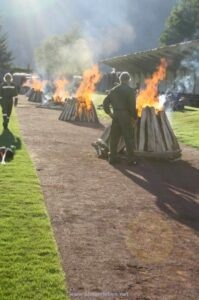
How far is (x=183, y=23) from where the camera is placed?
290 ft

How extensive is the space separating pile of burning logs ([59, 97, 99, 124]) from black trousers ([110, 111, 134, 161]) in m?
12.2

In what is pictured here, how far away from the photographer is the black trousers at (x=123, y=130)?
12.6 meters

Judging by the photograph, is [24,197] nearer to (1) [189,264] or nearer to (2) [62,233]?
(2) [62,233]

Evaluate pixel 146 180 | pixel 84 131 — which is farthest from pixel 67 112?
pixel 146 180

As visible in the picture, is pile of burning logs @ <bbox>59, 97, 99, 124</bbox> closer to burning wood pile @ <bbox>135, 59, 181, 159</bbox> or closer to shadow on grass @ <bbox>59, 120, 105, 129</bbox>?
shadow on grass @ <bbox>59, 120, 105, 129</bbox>

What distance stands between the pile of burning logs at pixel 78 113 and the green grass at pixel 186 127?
4117 millimetres

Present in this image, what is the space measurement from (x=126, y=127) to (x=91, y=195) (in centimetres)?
391

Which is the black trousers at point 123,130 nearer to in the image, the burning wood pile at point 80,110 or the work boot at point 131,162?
the work boot at point 131,162

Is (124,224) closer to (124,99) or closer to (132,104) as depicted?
(132,104)

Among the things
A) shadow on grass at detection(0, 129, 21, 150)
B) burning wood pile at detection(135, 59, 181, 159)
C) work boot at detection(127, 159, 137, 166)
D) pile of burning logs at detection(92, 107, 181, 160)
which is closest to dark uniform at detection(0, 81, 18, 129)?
shadow on grass at detection(0, 129, 21, 150)

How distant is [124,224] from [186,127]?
16.5m

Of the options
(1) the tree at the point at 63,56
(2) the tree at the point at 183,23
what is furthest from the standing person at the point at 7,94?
(2) the tree at the point at 183,23

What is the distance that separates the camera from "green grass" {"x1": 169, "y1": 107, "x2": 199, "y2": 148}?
18.4 metres

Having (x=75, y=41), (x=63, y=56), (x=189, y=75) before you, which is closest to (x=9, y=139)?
(x=189, y=75)
